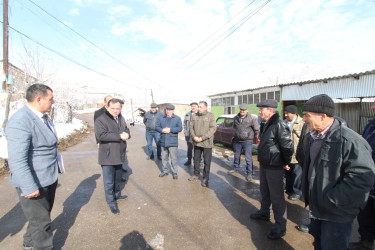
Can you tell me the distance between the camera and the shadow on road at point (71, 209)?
8.88 ft

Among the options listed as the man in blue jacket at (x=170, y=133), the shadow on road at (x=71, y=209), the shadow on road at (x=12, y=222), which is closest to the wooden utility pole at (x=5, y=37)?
the shadow on road at (x=71, y=209)

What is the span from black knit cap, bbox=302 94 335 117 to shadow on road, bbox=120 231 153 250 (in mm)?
2518

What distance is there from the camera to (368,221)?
2.43 m

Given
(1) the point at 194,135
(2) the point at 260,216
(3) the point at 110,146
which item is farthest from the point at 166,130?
(2) the point at 260,216

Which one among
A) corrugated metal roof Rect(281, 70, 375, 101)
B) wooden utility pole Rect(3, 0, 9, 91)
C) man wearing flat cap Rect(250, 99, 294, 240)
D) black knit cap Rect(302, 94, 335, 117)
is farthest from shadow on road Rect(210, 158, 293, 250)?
wooden utility pole Rect(3, 0, 9, 91)

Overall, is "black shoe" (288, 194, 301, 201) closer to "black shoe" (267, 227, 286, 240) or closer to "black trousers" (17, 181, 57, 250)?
"black shoe" (267, 227, 286, 240)

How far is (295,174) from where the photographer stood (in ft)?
12.7

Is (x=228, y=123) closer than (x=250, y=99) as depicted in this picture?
Yes

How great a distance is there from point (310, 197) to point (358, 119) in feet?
35.6

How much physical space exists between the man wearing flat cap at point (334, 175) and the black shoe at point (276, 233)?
2.61ft

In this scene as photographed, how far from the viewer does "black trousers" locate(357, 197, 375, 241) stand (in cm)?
239

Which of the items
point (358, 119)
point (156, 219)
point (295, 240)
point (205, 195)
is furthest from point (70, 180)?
point (358, 119)

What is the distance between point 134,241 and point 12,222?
2.11 meters

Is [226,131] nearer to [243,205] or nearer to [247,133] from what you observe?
[247,133]
